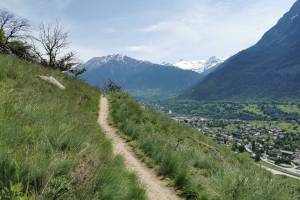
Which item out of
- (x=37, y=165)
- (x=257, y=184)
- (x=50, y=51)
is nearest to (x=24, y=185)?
(x=37, y=165)

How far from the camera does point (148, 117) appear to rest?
75.7 feet

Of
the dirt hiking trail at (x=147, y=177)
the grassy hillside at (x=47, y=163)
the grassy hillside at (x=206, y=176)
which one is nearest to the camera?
the grassy hillside at (x=47, y=163)

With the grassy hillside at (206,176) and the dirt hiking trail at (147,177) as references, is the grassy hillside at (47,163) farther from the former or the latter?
the grassy hillside at (206,176)

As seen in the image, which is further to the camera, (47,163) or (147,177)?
(147,177)

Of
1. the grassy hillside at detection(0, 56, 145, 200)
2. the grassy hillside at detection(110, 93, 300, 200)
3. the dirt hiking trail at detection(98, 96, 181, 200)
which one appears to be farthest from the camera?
the dirt hiking trail at detection(98, 96, 181, 200)

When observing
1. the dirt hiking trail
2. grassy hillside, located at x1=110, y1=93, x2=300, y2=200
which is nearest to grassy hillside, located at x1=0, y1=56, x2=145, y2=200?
the dirt hiking trail

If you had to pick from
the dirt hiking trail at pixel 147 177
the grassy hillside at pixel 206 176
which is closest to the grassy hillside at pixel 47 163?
the dirt hiking trail at pixel 147 177

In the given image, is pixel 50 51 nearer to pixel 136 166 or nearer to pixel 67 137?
pixel 136 166

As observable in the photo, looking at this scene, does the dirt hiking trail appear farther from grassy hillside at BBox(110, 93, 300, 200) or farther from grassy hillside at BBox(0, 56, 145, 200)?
grassy hillside at BBox(0, 56, 145, 200)

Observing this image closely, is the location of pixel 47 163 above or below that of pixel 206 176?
above

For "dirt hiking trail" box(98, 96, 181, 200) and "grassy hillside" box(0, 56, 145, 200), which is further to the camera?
"dirt hiking trail" box(98, 96, 181, 200)

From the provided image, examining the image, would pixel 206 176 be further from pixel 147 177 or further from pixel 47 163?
pixel 47 163

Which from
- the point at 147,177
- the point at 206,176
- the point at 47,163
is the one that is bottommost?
the point at 147,177

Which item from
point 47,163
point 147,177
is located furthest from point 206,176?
point 47,163
